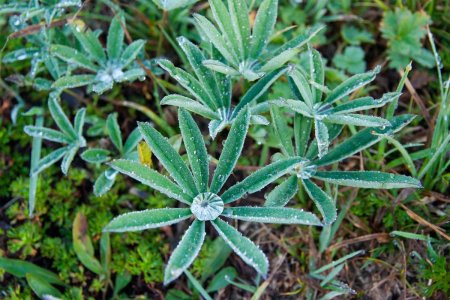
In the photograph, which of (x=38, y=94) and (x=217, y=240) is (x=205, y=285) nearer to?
(x=217, y=240)

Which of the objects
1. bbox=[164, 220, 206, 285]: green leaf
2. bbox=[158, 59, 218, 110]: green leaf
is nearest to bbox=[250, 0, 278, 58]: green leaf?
bbox=[158, 59, 218, 110]: green leaf

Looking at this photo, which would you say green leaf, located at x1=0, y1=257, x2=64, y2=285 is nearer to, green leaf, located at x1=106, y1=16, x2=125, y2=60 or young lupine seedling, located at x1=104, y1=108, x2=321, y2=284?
young lupine seedling, located at x1=104, y1=108, x2=321, y2=284

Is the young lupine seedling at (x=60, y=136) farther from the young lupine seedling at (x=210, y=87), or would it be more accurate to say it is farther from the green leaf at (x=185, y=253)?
the green leaf at (x=185, y=253)

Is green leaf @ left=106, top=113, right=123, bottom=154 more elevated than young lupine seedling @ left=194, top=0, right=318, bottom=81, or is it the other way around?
young lupine seedling @ left=194, top=0, right=318, bottom=81

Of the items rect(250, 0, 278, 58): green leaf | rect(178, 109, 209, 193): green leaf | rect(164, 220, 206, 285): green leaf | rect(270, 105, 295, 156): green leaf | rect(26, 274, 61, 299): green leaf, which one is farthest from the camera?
rect(26, 274, 61, 299): green leaf

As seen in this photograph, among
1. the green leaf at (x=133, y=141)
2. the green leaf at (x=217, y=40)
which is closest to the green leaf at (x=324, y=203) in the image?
the green leaf at (x=217, y=40)

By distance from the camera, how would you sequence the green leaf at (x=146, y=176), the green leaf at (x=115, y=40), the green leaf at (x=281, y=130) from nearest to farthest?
the green leaf at (x=146, y=176)
the green leaf at (x=281, y=130)
the green leaf at (x=115, y=40)
